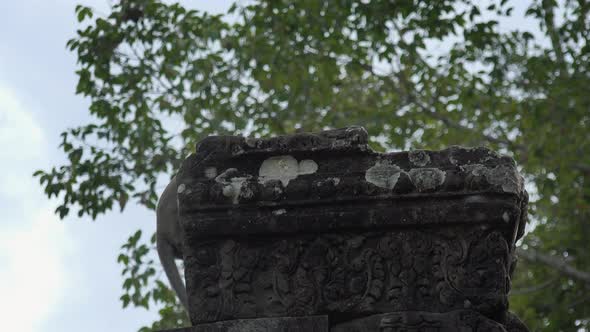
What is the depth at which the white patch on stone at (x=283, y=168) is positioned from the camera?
4.27m

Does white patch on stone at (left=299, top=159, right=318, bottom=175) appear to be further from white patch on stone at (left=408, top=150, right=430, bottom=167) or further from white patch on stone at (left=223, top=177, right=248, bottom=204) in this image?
white patch on stone at (left=408, top=150, right=430, bottom=167)

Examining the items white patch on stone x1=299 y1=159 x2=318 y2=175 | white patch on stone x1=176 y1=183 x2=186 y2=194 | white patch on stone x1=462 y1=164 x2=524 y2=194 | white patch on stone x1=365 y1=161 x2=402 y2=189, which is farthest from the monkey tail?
white patch on stone x1=462 y1=164 x2=524 y2=194

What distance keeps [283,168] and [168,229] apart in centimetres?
102

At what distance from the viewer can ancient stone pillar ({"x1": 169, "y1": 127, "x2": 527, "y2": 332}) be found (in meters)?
4.07

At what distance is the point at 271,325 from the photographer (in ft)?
13.3

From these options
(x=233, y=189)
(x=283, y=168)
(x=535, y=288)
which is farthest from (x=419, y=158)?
(x=535, y=288)

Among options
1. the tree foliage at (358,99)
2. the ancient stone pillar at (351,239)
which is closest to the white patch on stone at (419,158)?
the ancient stone pillar at (351,239)

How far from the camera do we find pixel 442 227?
4.15 m

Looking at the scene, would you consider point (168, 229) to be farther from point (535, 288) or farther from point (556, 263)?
point (556, 263)

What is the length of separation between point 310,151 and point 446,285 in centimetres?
65

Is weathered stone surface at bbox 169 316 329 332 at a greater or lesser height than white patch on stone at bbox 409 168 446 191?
lesser

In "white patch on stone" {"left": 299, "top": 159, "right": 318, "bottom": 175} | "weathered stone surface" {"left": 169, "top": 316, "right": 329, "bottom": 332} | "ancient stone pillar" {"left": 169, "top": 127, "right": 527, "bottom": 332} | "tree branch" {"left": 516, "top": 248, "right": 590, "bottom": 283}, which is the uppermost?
"tree branch" {"left": 516, "top": 248, "right": 590, "bottom": 283}

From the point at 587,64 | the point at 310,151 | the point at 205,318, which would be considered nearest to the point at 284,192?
the point at 310,151

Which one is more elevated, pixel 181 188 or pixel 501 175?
pixel 181 188
